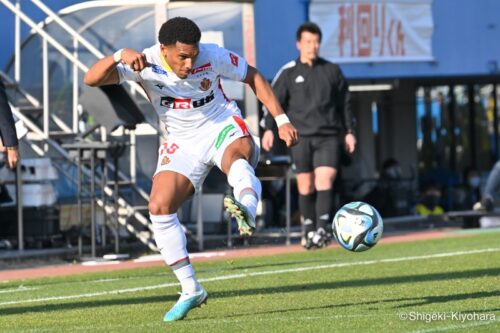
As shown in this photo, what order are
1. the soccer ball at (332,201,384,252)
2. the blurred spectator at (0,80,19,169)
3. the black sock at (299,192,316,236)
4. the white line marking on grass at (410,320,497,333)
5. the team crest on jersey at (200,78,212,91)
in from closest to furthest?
the white line marking on grass at (410,320,497,333) → the soccer ball at (332,201,384,252) → the team crest on jersey at (200,78,212,91) → the blurred spectator at (0,80,19,169) → the black sock at (299,192,316,236)

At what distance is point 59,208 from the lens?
1709 centimetres

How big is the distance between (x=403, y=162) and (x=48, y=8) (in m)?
11.4

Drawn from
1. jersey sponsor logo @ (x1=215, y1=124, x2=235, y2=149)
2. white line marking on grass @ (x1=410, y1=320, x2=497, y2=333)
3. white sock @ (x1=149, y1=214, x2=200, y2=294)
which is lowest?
white line marking on grass @ (x1=410, y1=320, x2=497, y2=333)

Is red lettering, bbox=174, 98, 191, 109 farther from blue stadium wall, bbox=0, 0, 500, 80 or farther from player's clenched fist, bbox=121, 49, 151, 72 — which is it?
blue stadium wall, bbox=0, 0, 500, 80

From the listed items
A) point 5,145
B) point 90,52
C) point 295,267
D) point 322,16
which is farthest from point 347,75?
point 5,145

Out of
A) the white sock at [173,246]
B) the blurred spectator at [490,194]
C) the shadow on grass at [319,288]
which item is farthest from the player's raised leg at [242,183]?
the blurred spectator at [490,194]

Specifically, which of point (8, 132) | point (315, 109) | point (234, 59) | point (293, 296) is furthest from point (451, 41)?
point (234, 59)

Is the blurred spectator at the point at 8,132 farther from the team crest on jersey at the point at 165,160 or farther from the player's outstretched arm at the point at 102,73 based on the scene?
the team crest on jersey at the point at 165,160

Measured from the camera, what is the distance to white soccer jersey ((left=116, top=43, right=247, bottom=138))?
8711 mm

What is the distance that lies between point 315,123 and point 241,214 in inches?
273

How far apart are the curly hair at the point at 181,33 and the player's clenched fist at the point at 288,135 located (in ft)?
2.84

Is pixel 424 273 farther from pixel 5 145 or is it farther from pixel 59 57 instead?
pixel 59 57

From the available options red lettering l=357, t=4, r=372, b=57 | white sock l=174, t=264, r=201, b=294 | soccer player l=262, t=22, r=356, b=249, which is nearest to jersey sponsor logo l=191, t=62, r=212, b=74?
white sock l=174, t=264, r=201, b=294

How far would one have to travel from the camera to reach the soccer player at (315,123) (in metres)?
14.6
